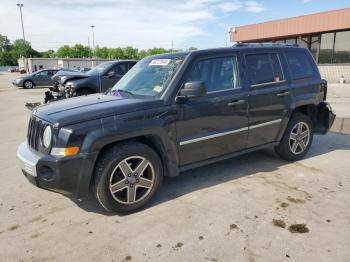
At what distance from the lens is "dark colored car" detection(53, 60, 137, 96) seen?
35.4ft

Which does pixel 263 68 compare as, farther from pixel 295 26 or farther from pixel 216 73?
pixel 295 26

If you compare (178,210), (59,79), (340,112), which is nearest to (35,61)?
(59,79)

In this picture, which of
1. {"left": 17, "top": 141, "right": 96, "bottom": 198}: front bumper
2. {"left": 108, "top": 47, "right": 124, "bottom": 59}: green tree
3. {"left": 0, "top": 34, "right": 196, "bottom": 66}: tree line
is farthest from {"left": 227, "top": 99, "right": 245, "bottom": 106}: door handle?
{"left": 108, "top": 47, "right": 124, "bottom": 59}: green tree

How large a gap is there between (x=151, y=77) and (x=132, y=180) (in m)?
1.45

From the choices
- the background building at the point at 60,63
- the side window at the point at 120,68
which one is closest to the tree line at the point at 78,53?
the background building at the point at 60,63

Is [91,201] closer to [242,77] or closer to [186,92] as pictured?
[186,92]

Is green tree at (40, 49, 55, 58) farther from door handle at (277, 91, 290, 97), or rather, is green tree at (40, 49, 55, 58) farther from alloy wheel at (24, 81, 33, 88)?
door handle at (277, 91, 290, 97)

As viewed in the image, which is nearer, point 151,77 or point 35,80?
point 151,77

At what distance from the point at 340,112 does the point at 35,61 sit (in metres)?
54.4

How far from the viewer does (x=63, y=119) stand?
341 cm

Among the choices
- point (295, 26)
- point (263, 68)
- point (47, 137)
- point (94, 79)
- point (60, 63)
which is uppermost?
point (295, 26)

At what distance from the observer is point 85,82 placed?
432 inches

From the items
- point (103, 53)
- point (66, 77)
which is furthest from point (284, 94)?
point (103, 53)

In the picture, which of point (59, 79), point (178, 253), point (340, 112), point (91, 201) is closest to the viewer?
point (178, 253)
